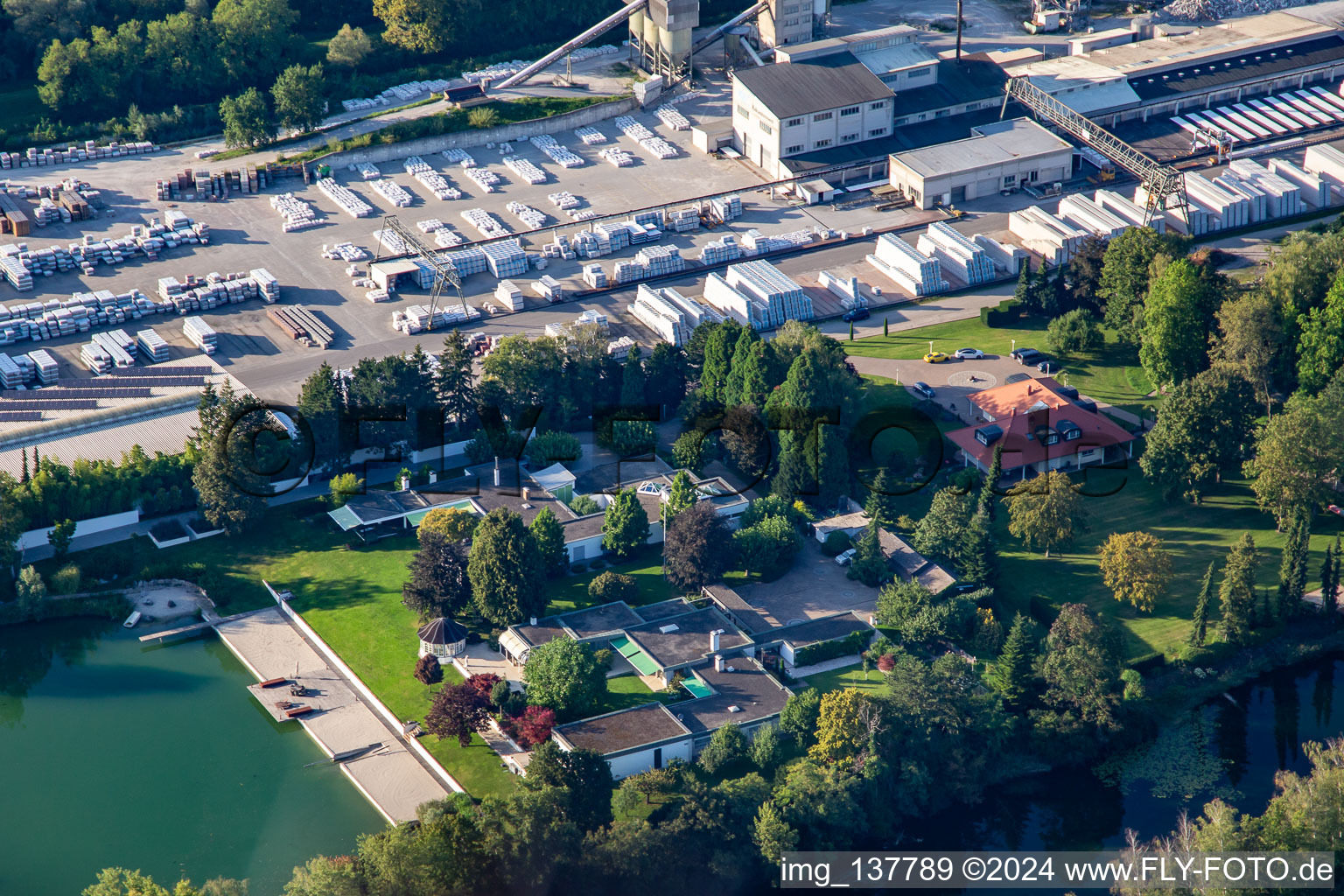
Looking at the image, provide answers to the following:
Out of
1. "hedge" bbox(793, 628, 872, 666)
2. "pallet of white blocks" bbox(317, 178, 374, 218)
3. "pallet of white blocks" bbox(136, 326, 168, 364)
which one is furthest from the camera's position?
"pallet of white blocks" bbox(317, 178, 374, 218)

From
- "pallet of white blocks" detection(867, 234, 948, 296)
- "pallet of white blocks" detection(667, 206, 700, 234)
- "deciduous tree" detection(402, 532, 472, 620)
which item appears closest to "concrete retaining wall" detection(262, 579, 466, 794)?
"deciduous tree" detection(402, 532, 472, 620)

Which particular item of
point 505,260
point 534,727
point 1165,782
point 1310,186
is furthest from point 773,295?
point 1165,782

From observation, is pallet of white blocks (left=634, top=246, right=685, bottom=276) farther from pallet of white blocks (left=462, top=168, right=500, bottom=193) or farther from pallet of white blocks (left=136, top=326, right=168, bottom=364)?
pallet of white blocks (left=136, top=326, right=168, bottom=364)

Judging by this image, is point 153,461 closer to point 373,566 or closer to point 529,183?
point 373,566

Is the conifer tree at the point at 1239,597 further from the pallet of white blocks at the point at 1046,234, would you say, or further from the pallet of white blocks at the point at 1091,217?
the pallet of white blocks at the point at 1091,217

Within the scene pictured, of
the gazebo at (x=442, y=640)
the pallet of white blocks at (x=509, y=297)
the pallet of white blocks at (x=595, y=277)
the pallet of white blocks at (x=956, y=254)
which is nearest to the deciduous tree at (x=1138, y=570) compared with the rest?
the gazebo at (x=442, y=640)

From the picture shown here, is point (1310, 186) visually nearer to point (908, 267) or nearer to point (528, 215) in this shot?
point (908, 267)

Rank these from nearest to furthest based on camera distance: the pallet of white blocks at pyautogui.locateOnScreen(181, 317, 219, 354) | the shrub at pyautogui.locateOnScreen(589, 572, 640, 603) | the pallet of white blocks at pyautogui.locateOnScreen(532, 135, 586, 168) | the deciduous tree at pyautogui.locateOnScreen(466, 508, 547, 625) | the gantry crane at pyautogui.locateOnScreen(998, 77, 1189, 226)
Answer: the deciduous tree at pyautogui.locateOnScreen(466, 508, 547, 625) < the shrub at pyautogui.locateOnScreen(589, 572, 640, 603) < the pallet of white blocks at pyautogui.locateOnScreen(181, 317, 219, 354) < the gantry crane at pyautogui.locateOnScreen(998, 77, 1189, 226) < the pallet of white blocks at pyautogui.locateOnScreen(532, 135, 586, 168)
